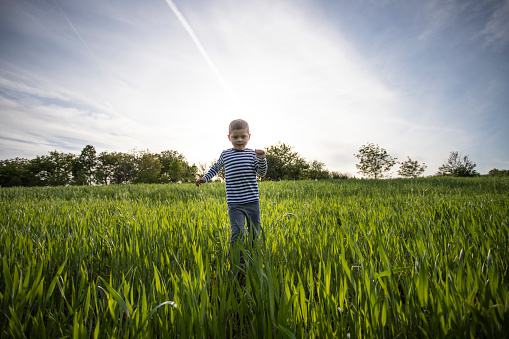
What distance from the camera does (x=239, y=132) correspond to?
8.67ft

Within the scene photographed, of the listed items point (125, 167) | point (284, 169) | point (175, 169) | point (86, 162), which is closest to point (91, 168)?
point (86, 162)

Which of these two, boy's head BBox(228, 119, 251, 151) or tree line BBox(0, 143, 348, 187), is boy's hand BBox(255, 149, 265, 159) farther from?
tree line BBox(0, 143, 348, 187)

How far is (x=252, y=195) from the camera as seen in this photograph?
2672 mm

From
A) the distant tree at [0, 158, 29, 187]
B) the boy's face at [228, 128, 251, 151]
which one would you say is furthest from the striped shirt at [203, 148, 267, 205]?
the distant tree at [0, 158, 29, 187]

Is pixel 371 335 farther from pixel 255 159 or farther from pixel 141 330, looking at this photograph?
pixel 255 159

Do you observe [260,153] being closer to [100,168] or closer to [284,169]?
[284,169]

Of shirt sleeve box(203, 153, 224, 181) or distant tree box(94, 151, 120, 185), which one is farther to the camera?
distant tree box(94, 151, 120, 185)

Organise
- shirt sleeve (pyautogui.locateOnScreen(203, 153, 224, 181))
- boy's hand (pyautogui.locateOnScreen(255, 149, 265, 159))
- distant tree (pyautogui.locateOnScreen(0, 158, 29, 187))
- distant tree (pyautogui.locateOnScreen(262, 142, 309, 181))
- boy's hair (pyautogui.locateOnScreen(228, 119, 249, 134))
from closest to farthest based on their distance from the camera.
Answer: boy's hand (pyautogui.locateOnScreen(255, 149, 265, 159)), boy's hair (pyautogui.locateOnScreen(228, 119, 249, 134)), shirt sleeve (pyautogui.locateOnScreen(203, 153, 224, 181)), distant tree (pyautogui.locateOnScreen(262, 142, 309, 181)), distant tree (pyautogui.locateOnScreen(0, 158, 29, 187))

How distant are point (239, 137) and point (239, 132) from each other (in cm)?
6

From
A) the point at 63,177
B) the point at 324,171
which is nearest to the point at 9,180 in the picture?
the point at 63,177

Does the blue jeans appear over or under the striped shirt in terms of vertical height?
under

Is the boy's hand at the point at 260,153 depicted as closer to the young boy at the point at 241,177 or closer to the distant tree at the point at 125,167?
the young boy at the point at 241,177

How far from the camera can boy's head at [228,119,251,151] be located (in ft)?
8.65

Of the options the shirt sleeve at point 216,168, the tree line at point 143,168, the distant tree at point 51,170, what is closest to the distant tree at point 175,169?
the tree line at point 143,168
